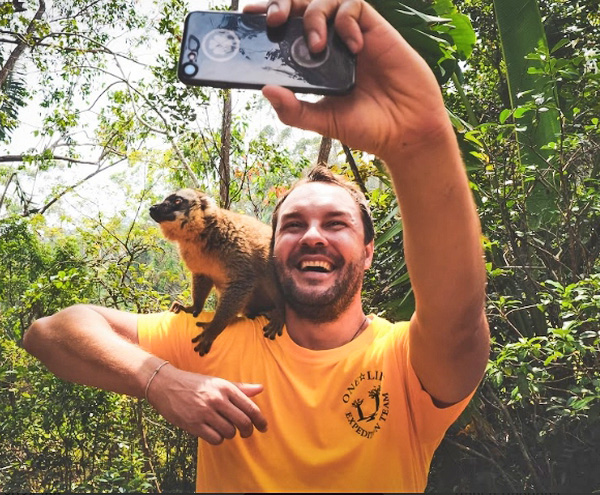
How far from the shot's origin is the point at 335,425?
1.52 m

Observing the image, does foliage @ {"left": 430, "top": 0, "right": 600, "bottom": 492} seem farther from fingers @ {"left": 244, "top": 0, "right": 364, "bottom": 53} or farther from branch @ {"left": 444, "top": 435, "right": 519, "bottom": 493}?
fingers @ {"left": 244, "top": 0, "right": 364, "bottom": 53}

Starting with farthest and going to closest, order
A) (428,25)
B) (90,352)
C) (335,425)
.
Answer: (428,25) < (90,352) < (335,425)

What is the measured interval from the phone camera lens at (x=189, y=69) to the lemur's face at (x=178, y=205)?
65.7 inches

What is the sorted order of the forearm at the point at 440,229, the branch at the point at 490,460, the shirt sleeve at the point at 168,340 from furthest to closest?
the branch at the point at 490,460 → the shirt sleeve at the point at 168,340 → the forearm at the point at 440,229

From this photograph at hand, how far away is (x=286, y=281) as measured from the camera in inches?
71.0

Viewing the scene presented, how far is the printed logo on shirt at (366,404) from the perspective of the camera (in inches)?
59.3

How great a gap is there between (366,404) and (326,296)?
1.23ft

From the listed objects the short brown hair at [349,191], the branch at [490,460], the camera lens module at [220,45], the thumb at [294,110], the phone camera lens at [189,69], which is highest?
the camera lens module at [220,45]

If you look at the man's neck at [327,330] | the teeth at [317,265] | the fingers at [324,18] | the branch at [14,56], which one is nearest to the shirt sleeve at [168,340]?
the man's neck at [327,330]

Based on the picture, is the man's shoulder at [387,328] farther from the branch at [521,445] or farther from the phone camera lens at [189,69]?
the branch at [521,445]

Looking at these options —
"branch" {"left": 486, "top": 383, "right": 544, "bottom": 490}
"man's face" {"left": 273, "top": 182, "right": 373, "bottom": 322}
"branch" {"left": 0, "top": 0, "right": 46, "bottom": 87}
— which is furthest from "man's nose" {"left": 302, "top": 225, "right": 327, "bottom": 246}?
"branch" {"left": 0, "top": 0, "right": 46, "bottom": 87}

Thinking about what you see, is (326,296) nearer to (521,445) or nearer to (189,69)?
(189,69)

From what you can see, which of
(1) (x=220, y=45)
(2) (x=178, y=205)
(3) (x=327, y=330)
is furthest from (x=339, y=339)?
(2) (x=178, y=205)

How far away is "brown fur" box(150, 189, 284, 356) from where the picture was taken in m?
2.59
